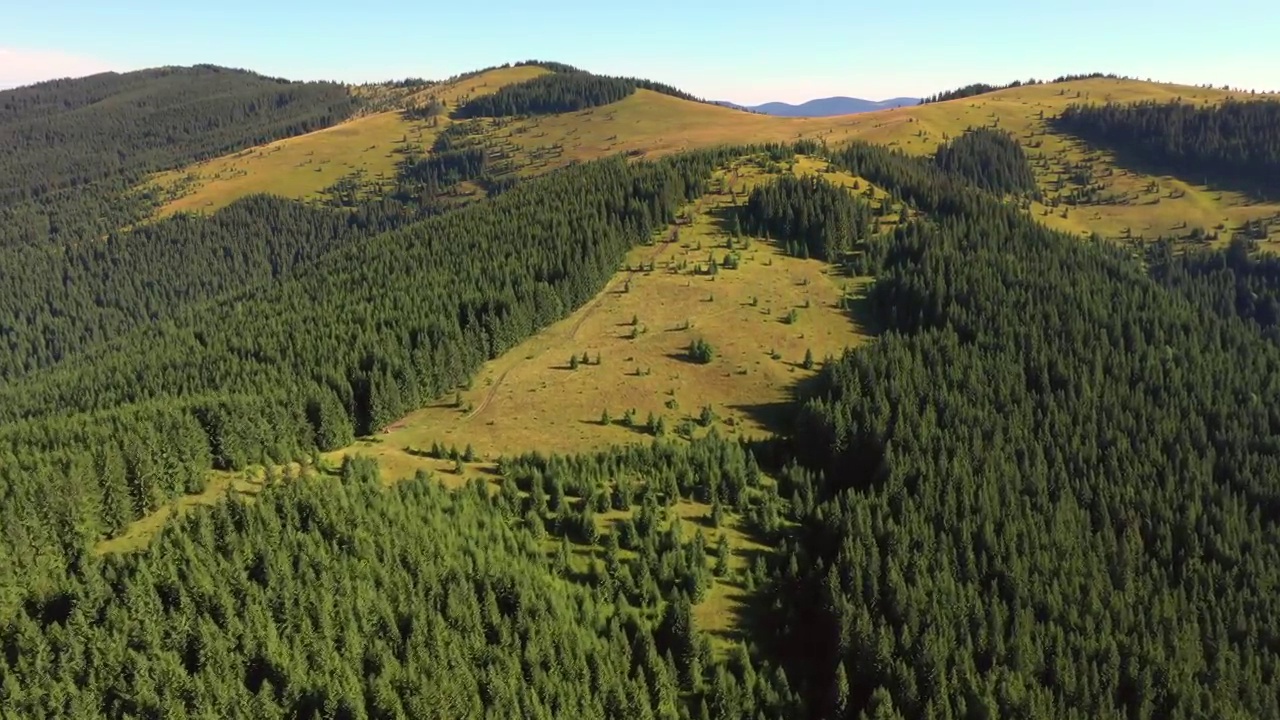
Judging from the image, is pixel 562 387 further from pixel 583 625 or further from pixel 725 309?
pixel 583 625

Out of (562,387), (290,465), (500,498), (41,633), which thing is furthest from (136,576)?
(562,387)

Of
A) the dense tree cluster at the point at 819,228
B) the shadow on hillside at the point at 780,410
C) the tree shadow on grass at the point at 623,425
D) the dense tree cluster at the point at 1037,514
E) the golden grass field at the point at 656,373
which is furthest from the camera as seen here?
the dense tree cluster at the point at 819,228

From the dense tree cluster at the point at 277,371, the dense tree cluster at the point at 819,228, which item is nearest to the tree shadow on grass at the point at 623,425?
the dense tree cluster at the point at 277,371

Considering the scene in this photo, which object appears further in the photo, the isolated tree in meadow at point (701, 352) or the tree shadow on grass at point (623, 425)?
the isolated tree in meadow at point (701, 352)

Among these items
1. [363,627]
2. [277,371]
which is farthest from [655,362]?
[363,627]

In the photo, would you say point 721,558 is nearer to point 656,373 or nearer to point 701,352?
point 656,373

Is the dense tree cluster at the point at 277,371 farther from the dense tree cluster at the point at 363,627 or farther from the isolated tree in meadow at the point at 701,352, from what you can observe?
the isolated tree in meadow at the point at 701,352
